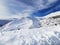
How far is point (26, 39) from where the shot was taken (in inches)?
45.3

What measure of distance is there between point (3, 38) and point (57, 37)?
463mm

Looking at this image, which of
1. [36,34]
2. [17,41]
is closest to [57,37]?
[36,34]

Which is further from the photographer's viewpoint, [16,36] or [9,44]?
[16,36]

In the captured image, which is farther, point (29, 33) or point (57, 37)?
point (29, 33)

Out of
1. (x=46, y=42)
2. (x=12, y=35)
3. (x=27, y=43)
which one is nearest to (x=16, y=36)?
(x=12, y=35)

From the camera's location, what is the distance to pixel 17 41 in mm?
1128

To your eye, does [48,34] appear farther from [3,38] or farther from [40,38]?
[3,38]

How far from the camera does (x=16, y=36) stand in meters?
1.22

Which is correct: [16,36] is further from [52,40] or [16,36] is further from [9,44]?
[52,40]

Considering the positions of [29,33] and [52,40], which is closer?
[52,40]

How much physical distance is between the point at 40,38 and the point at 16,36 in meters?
0.22

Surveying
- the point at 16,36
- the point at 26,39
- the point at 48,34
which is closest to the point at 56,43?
the point at 48,34

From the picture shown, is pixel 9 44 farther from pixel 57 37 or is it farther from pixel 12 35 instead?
pixel 57 37

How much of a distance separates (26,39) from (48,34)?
0.69 ft
